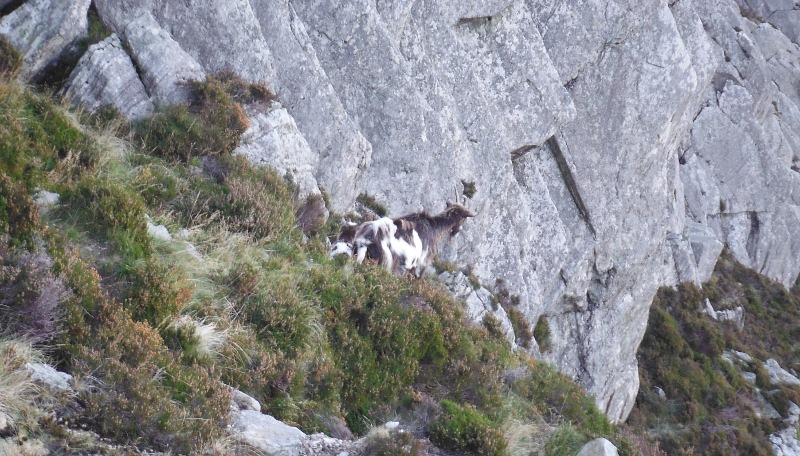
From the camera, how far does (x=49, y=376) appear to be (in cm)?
469

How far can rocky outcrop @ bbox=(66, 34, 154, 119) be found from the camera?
9016 mm

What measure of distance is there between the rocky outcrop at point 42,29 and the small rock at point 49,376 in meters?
5.29

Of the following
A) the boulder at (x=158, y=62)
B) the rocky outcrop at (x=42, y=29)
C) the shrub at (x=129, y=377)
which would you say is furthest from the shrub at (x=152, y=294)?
the boulder at (x=158, y=62)

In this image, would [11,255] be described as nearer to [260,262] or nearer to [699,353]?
[260,262]

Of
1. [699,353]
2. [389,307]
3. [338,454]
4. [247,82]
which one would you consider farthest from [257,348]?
[699,353]

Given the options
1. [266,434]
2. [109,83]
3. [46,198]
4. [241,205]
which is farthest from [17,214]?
[109,83]

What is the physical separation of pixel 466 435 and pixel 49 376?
3848mm

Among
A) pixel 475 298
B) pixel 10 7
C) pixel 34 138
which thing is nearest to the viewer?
pixel 34 138

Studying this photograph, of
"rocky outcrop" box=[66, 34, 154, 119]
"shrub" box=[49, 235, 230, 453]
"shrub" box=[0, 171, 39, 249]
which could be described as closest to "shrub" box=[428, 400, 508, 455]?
"shrub" box=[49, 235, 230, 453]

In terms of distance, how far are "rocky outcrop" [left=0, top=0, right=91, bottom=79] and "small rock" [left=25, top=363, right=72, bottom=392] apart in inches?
208

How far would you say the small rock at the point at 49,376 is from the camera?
15.0 ft

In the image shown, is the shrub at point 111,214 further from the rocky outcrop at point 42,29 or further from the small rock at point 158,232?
the rocky outcrop at point 42,29

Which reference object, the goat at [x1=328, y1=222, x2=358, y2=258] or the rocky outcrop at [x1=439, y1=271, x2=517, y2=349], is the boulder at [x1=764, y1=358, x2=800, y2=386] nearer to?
the rocky outcrop at [x1=439, y1=271, x2=517, y2=349]

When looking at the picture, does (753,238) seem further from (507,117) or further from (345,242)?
(345,242)
